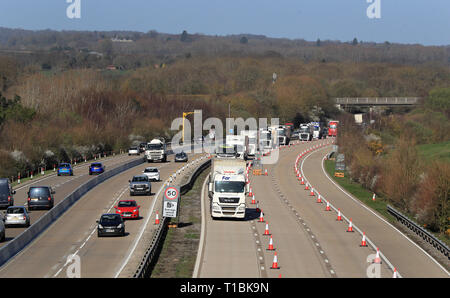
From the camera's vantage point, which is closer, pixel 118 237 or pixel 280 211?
pixel 118 237

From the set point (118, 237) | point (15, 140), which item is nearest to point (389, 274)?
point (118, 237)

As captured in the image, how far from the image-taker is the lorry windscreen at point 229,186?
135 ft

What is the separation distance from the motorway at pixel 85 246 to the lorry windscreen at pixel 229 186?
14.2 feet

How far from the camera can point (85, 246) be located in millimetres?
34438

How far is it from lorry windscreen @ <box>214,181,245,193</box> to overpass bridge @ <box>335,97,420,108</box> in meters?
144

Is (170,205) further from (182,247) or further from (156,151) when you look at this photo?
(156,151)

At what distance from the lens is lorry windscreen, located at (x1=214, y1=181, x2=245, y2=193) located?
135 feet

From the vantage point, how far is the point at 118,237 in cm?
3709

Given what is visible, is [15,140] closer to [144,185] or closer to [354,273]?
[144,185]

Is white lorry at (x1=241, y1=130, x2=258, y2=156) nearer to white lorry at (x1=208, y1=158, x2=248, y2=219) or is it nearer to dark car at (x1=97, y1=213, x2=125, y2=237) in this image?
white lorry at (x1=208, y1=158, x2=248, y2=219)

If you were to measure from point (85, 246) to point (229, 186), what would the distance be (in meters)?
10.1

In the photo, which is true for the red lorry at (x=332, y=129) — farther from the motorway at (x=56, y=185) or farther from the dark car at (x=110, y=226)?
the dark car at (x=110, y=226)

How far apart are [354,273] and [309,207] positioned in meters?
21.8

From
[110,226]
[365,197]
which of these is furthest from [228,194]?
[365,197]
